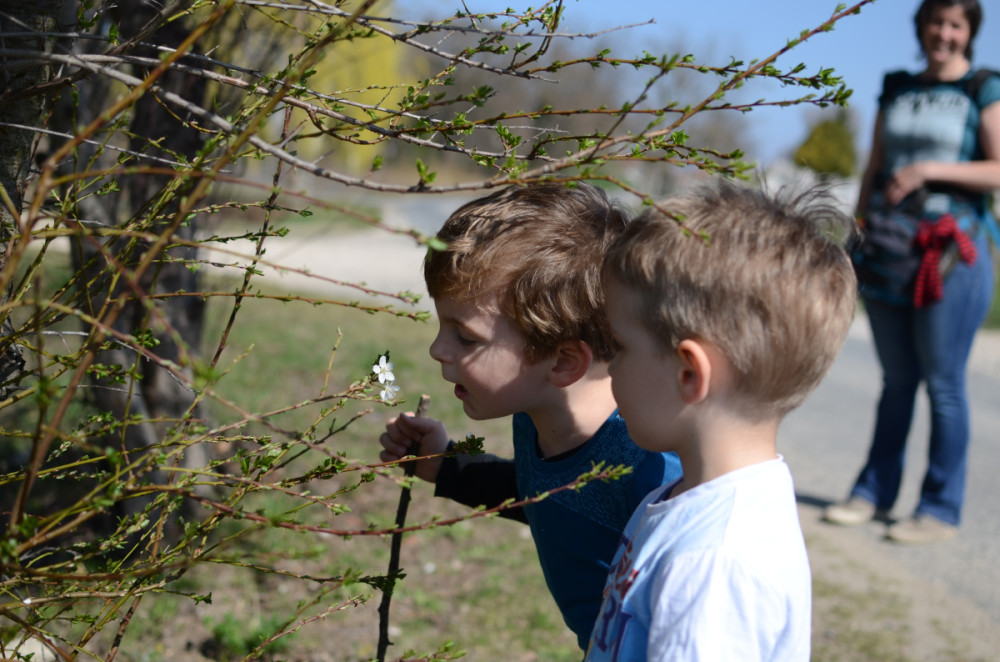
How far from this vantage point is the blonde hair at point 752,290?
135 cm

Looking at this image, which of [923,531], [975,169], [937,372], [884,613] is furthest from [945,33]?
[884,613]

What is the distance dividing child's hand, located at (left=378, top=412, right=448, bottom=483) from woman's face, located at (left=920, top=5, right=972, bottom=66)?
10.1 ft

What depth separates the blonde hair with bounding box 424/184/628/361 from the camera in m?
1.77

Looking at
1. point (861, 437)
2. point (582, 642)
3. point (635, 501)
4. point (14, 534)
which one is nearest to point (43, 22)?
point (14, 534)

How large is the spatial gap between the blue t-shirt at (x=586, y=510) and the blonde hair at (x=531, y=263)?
0.75ft

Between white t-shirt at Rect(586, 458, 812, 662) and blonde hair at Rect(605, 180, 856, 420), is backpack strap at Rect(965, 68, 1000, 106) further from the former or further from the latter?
white t-shirt at Rect(586, 458, 812, 662)

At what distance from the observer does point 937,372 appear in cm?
390

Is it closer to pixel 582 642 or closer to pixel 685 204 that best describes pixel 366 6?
pixel 685 204

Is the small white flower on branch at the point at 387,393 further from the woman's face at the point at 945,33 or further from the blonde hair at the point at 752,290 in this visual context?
the woman's face at the point at 945,33

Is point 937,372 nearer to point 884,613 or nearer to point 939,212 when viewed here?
point 939,212

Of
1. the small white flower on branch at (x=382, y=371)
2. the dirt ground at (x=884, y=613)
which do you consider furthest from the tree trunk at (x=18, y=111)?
the dirt ground at (x=884, y=613)

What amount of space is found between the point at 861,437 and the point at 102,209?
5037 mm

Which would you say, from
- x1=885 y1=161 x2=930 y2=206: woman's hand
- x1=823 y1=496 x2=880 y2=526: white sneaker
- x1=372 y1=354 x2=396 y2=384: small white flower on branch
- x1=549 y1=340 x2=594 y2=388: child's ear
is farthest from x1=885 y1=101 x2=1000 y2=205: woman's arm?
x1=372 y1=354 x2=396 y2=384: small white flower on branch

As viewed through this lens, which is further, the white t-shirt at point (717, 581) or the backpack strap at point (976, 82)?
the backpack strap at point (976, 82)
